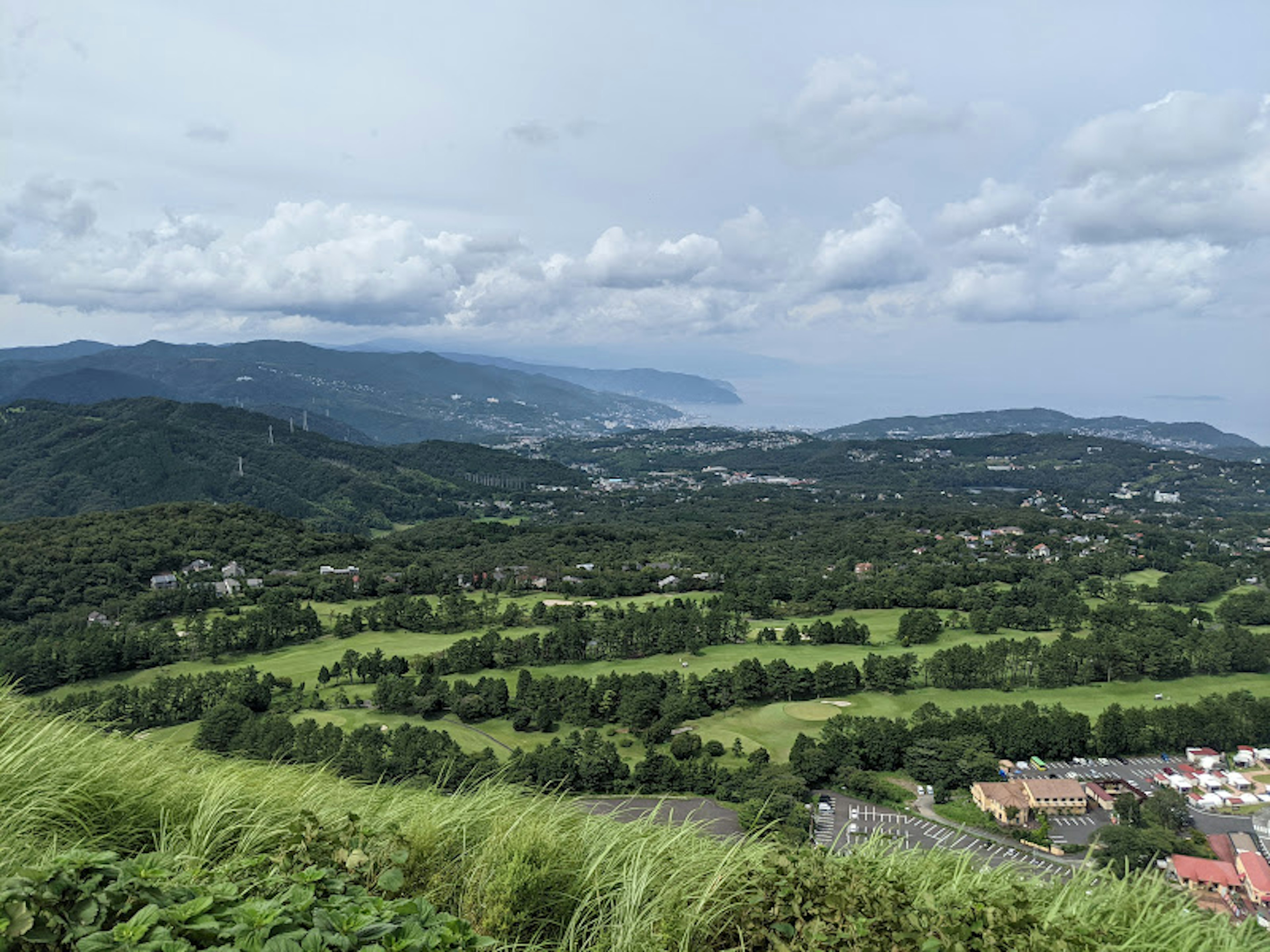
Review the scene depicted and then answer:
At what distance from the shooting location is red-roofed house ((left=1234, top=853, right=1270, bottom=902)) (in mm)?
12250

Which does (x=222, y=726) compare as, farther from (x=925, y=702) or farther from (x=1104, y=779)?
(x=1104, y=779)

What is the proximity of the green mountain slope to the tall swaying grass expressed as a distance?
73847mm

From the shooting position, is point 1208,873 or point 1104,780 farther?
point 1104,780

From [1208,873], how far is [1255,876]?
0.76 meters

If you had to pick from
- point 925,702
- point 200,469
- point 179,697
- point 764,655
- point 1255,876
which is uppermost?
point 1255,876

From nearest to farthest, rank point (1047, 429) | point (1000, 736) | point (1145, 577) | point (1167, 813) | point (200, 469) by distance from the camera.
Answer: point (1167, 813)
point (1000, 736)
point (1145, 577)
point (200, 469)
point (1047, 429)

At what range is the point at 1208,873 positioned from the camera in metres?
12.9

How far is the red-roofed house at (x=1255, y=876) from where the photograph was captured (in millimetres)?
12250

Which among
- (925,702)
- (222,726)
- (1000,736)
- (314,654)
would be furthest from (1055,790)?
(314,654)

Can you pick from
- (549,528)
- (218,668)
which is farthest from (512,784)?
(549,528)

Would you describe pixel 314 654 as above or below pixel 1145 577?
below

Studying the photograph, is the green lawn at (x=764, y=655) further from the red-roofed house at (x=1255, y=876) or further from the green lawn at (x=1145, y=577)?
the green lawn at (x=1145, y=577)

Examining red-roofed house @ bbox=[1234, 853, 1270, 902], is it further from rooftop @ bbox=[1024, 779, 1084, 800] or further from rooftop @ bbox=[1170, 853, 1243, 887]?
rooftop @ bbox=[1024, 779, 1084, 800]

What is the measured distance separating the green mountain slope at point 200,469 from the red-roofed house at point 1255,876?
236 ft
